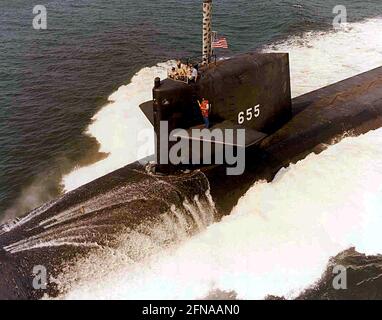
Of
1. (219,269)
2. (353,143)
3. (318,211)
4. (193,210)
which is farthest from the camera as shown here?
(353,143)

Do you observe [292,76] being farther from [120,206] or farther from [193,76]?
[120,206]

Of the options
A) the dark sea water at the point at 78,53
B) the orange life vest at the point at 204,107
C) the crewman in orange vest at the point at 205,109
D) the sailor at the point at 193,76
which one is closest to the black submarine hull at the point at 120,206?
the crewman in orange vest at the point at 205,109

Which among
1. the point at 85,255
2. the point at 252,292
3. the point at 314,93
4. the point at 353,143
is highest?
the point at 314,93

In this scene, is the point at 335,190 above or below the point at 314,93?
below

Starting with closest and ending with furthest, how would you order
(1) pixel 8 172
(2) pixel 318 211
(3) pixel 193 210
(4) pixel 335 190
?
(3) pixel 193 210 → (2) pixel 318 211 → (4) pixel 335 190 → (1) pixel 8 172

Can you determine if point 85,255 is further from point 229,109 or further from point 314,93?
point 314,93

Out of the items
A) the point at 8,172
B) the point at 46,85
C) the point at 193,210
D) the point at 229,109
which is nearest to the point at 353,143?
the point at 229,109

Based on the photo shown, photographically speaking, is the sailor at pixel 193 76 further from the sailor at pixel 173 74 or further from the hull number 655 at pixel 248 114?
the hull number 655 at pixel 248 114
